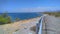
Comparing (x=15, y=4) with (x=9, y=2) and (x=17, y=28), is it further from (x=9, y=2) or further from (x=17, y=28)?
(x=17, y=28)

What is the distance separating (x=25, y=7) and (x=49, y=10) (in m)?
0.43

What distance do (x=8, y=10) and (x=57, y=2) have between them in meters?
0.87

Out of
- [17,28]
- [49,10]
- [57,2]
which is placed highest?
[57,2]

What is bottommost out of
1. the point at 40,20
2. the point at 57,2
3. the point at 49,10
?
the point at 40,20

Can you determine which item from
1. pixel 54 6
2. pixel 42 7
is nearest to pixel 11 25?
pixel 42 7

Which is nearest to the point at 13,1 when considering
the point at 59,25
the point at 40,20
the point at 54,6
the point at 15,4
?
the point at 15,4

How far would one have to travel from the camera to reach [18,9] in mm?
2051

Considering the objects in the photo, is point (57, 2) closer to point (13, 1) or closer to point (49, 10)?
point (49, 10)

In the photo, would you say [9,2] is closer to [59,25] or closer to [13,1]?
[13,1]

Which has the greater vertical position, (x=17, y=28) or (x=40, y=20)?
(x=40, y=20)

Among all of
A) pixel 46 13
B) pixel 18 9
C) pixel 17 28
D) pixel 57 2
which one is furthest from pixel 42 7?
pixel 17 28

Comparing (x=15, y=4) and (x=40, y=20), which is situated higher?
(x=15, y=4)

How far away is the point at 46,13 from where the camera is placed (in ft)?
6.72

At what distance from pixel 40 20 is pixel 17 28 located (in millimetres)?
427
